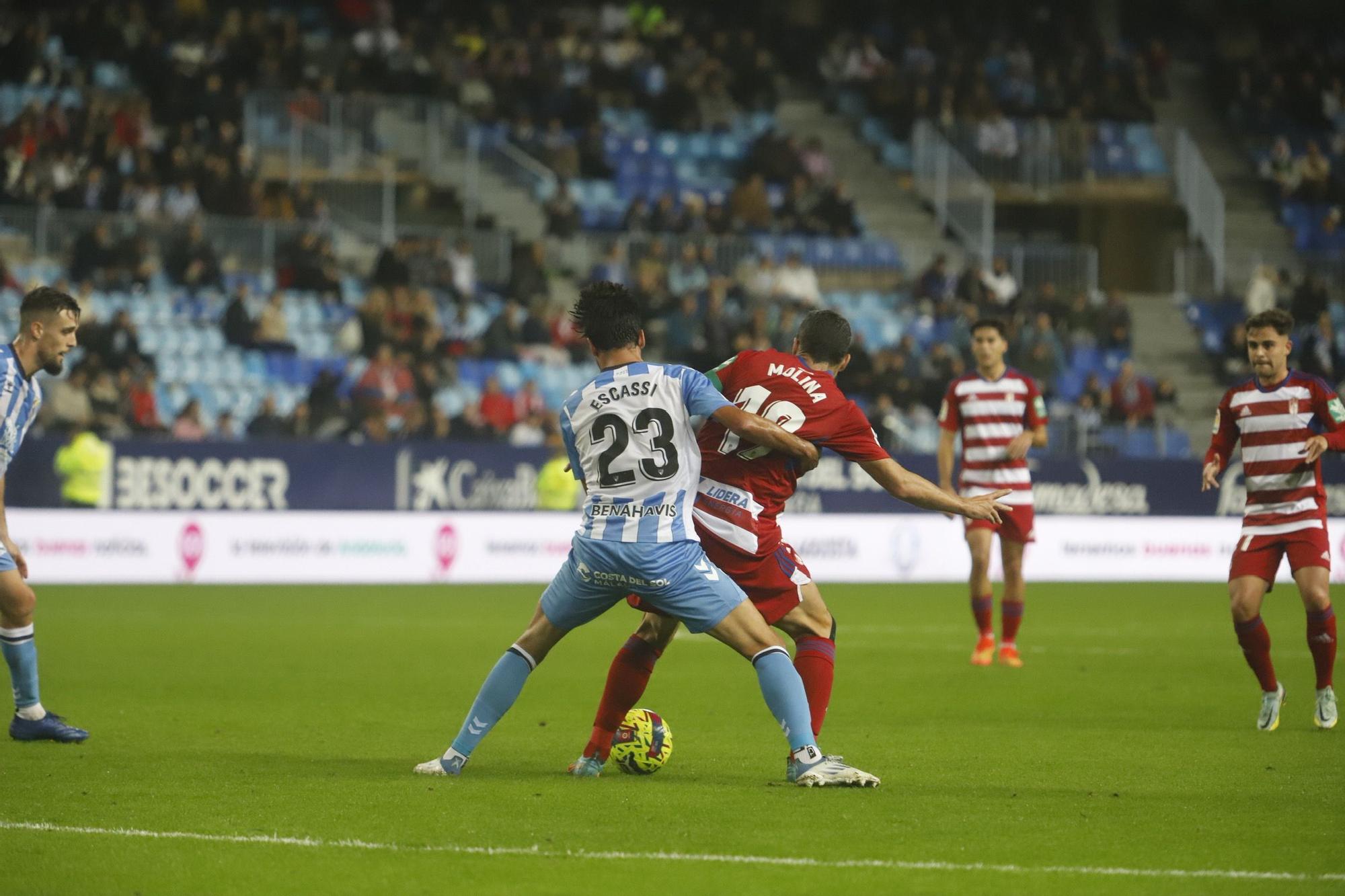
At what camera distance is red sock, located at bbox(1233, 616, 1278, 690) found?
391 inches

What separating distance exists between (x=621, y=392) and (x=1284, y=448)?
178 inches

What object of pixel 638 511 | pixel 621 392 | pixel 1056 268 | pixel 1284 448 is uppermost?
pixel 1056 268

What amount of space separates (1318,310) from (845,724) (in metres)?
21.2

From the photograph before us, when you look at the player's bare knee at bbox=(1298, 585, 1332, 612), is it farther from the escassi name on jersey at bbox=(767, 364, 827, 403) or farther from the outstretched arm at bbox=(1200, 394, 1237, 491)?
the escassi name on jersey at bbox=(767, 364, 827, 403)

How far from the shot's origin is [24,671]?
354 inches

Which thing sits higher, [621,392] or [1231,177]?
[1231,177]

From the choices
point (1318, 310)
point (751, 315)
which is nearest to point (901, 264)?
point (751, 315)

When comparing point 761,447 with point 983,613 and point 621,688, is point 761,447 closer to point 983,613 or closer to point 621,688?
point 621,688

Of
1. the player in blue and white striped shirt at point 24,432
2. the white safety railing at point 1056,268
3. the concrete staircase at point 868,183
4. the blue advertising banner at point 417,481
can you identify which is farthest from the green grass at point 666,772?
the concrete staircase at point 868,183

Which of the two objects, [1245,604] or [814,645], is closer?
[814,645]

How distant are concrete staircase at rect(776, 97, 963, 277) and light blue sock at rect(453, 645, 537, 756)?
23.7 meters

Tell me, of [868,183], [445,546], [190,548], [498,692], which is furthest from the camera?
[868,183]

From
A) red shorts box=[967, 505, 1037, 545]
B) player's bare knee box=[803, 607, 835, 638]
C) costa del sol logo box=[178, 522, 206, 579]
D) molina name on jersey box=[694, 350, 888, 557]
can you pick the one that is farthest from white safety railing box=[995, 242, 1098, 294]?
molina name on jersey box=[694, 350, 888, 557]

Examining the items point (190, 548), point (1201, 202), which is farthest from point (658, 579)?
point (1201, 202)
